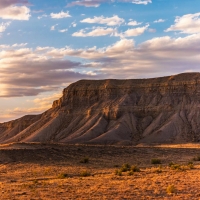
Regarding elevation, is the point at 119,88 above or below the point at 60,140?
above

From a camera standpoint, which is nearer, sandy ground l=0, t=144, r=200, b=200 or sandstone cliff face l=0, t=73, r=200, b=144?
sandy ground l=0, t=144, r=200, b=200

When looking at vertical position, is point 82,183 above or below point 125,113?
below

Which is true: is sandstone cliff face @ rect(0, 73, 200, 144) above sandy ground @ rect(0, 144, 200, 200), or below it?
above

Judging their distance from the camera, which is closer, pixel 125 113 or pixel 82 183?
pixel 82 183

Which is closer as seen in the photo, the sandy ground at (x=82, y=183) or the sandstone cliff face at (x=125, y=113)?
the sandy ground at (x=82, y=183)

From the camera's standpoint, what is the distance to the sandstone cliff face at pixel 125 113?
297 ft

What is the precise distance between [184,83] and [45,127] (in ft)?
120

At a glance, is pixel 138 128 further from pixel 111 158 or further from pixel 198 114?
pixel 111 158

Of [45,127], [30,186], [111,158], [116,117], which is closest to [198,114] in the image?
[116,117]

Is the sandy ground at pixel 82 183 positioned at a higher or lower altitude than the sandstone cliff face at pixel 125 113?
lower

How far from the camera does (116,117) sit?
101438 mm

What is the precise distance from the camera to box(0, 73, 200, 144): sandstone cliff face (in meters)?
90.6

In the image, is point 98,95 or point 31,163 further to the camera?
point 98,95

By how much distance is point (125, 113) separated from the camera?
102 metres
